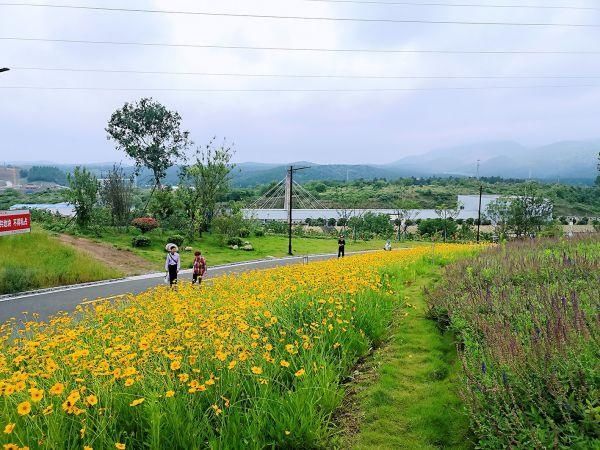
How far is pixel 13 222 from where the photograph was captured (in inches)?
714

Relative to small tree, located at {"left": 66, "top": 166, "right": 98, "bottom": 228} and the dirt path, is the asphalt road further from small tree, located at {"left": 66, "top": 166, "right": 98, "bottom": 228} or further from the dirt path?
small tree, located at {"left": 66, "top": 166, "right": 98, "bottom": 228}

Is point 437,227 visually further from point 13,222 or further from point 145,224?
point 13,222

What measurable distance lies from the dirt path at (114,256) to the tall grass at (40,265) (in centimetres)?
164

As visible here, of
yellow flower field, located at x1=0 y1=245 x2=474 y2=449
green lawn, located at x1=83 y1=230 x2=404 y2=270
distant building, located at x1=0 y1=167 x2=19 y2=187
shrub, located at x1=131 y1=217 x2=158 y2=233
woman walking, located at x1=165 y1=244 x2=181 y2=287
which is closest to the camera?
yellow flower field, located at x1=0 y1=245 x2=474 y2=449

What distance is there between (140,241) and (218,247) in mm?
5851

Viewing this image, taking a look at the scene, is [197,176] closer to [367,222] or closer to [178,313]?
[367,222]

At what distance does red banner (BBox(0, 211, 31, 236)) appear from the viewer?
698 inches

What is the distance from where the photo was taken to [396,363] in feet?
18.5

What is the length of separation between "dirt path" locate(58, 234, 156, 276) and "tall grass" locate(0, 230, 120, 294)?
1.64 meters

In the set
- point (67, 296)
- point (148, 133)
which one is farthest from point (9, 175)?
point (67, 296)

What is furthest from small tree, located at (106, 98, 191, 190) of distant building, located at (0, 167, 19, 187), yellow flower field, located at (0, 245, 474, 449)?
distant building, located at (0, 167, 19, 187)

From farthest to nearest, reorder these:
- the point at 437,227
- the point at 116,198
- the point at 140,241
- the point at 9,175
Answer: the point at 9,175 → the point at 437,227 → the point at 116,198 → the point at 140,241

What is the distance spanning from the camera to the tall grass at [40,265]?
17.1 m

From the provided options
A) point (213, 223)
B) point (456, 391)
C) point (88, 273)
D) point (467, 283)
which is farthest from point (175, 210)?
point (456, 391)
